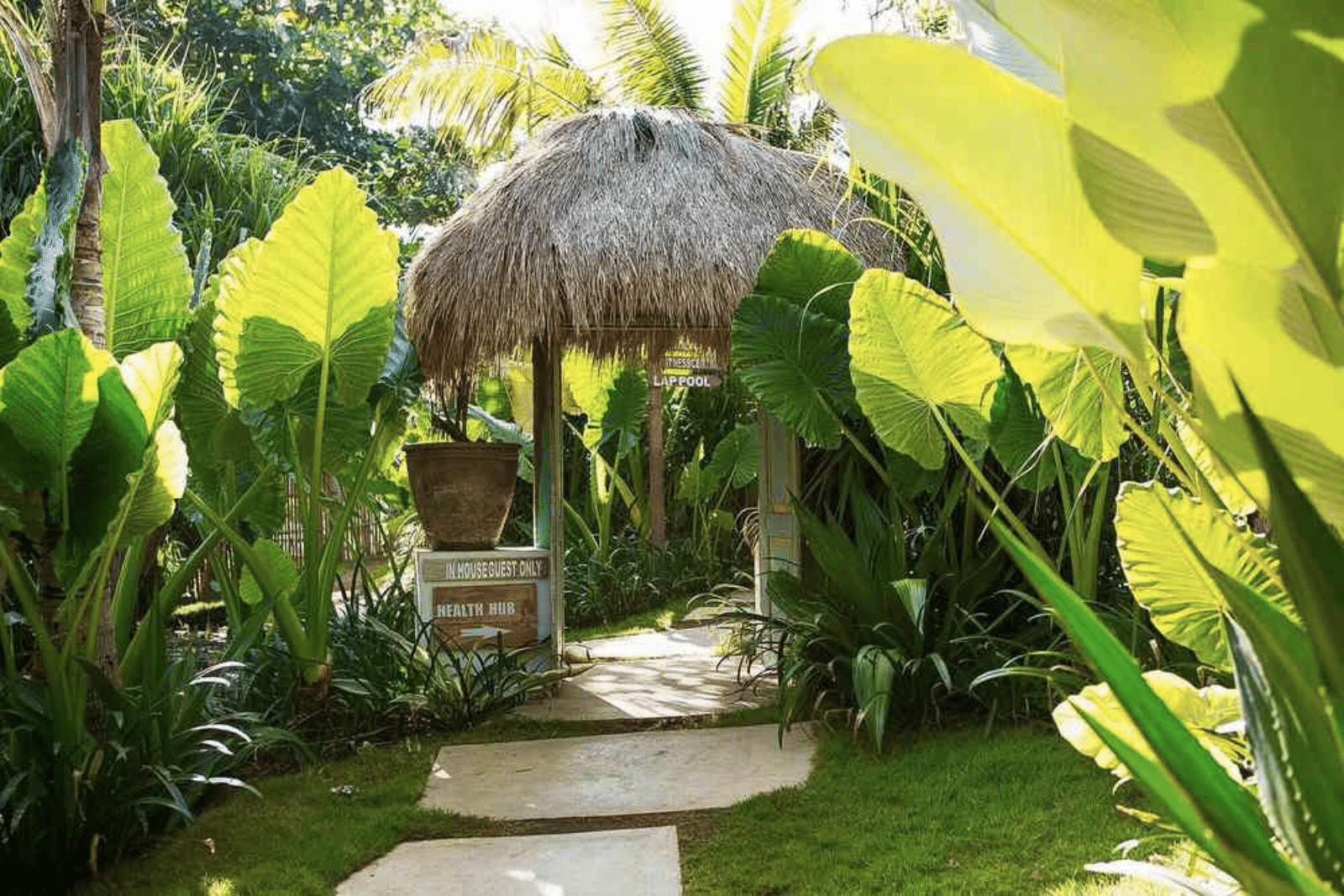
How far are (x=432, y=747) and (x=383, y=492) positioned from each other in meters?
3.11

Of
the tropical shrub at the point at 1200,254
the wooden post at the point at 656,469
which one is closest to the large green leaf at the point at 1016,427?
the tropical shrub at the point at 1200,254

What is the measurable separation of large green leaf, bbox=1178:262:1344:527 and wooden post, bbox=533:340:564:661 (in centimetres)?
485

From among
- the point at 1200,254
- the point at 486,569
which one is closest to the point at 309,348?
the point at 486,569

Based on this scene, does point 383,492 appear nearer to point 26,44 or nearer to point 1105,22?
point 26,44

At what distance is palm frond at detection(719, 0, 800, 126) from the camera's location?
388 inches

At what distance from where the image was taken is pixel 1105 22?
785mm

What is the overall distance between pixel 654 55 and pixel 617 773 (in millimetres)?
7899

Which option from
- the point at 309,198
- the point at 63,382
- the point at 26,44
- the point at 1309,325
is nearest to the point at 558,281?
the point at 309,198

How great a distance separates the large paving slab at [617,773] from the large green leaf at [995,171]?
2.77m

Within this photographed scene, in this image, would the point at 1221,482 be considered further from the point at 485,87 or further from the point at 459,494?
the point at 485,87

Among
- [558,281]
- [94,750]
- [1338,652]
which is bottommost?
[94,750]

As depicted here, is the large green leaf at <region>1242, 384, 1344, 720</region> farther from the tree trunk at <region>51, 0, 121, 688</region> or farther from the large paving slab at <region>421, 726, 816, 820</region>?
the tree trunk at <region>51, 0, 121, 688</region>

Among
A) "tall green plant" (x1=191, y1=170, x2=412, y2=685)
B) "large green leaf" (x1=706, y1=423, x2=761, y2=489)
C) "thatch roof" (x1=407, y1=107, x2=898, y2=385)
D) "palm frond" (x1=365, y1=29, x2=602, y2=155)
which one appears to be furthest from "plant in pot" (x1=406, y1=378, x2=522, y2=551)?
"palm frond" (x1=365, y1=29, x2=602, y2=155)

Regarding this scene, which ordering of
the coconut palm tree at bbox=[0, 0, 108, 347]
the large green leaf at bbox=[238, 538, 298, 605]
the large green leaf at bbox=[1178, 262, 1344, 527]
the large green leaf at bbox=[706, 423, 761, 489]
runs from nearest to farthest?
the large green leaf at bbox=[1178, 262, 1344, 527] < the coconut palm tree at bbox=[0, 0, 108, 347] < the large green leaf at bbox=[238, 538, 298, 605] < the large green leaf at bbox=[706, 423, 761, 489]
